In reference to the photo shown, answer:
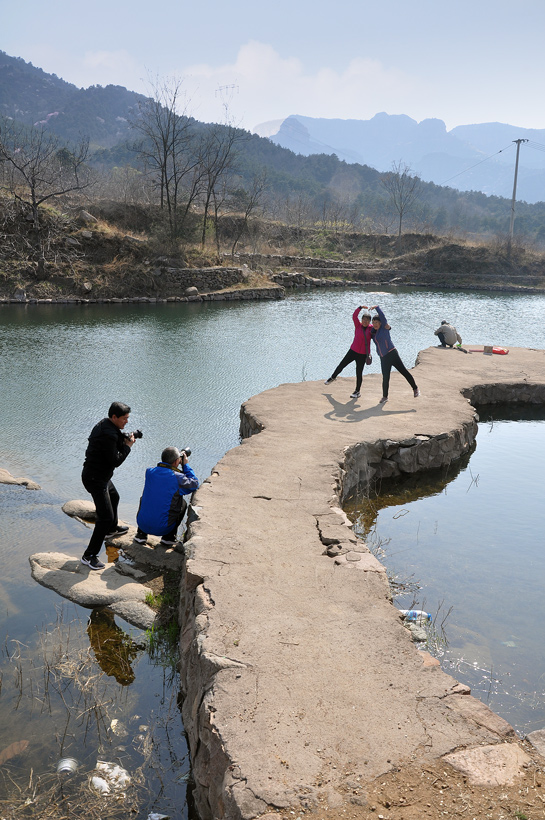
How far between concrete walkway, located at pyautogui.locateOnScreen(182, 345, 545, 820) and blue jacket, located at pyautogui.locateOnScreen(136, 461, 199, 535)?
0.79ft

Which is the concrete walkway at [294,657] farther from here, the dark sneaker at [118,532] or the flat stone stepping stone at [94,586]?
the dark sneaker at [118,532]

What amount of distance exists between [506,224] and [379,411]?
269ft

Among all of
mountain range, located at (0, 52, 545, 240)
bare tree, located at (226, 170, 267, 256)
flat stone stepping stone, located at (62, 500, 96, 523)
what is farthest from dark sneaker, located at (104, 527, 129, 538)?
mountain range, located at (0, 52, 545, 240)

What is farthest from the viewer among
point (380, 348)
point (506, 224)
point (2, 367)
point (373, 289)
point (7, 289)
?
point (506, 224)

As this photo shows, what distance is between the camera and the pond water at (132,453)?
3.88 metres

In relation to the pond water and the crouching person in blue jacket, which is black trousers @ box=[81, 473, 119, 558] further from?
the pond water

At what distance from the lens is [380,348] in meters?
9.66

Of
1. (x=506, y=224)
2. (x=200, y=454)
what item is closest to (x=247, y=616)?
(x=200, y=454)

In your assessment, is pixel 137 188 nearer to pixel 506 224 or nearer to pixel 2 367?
pixel 2 367

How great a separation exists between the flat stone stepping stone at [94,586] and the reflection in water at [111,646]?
0.38 ft

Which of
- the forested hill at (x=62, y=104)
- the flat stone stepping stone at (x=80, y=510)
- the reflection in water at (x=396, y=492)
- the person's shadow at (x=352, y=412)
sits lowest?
the flat stone stepping stone at (x=80, y=510)

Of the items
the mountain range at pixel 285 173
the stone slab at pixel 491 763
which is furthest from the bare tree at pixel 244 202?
the stone slab at pixel 491 763

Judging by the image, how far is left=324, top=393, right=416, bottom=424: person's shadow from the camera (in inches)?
357

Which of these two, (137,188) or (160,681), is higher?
(137,188)
